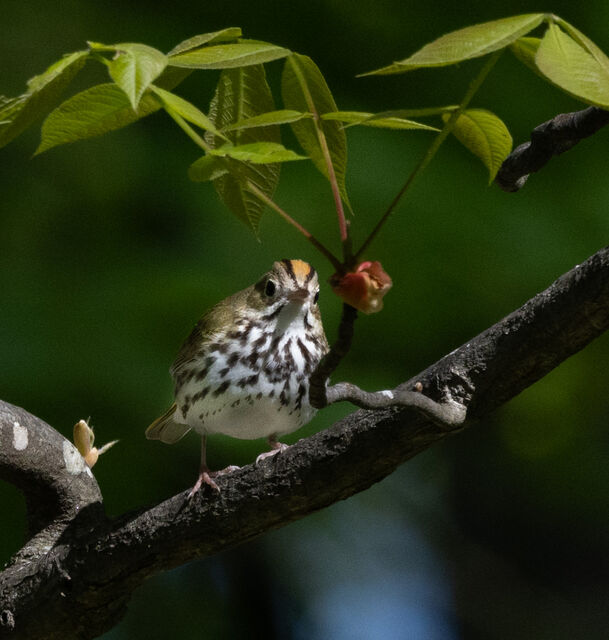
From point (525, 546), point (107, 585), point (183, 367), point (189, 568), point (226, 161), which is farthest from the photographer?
point (525, 546)

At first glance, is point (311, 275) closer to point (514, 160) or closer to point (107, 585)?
point (107, 585)

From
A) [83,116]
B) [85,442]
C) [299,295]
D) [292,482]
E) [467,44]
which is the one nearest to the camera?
[467,44]

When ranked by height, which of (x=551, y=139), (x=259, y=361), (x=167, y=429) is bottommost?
(x=167, y=429)

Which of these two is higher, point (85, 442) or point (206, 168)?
point (206, 168)

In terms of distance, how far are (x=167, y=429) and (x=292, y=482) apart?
811 millimetres

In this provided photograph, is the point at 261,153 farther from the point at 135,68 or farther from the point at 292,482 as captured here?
the point at 292,482

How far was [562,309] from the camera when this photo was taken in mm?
847

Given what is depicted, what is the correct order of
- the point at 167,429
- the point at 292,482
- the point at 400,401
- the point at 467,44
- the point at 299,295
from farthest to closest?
the point at 167,429
the point at 299,295
the point at 292,482
the point at 400,401
the point at 467,44

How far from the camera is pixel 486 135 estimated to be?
2.22 feet

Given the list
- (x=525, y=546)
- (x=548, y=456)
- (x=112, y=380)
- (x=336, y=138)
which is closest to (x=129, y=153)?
(x=112, y=380)

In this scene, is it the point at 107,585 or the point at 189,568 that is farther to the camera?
the point at 189,568

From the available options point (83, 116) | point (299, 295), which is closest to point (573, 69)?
point (83, 116)

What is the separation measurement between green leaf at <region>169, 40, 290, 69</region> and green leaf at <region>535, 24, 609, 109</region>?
0.15 metres

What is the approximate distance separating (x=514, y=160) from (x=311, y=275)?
75 centimetres
